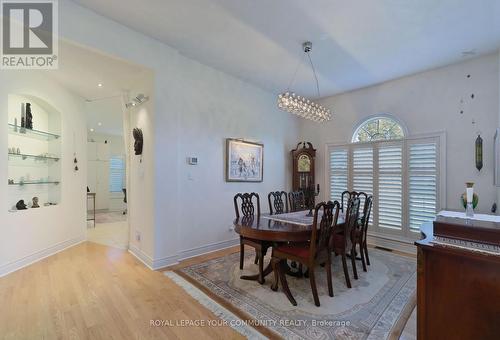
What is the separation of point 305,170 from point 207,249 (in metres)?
2.66

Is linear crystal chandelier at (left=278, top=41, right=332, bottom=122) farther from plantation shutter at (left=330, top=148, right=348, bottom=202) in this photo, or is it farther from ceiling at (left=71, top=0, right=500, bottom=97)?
plantation shutter at (left=330, top=148, right=348, bottom=202)

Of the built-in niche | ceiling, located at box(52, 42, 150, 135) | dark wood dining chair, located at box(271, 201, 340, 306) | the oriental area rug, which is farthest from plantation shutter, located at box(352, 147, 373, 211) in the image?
the built-in niche

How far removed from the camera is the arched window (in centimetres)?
434

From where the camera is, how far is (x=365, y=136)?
4.73m

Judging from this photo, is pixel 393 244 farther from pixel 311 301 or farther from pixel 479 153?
pixel 311 301

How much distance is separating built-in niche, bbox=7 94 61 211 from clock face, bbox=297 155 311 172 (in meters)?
4.59

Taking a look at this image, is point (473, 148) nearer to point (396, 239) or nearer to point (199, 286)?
point (396, 239)

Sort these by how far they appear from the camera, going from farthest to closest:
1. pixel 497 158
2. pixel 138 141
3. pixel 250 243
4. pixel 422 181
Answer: pixel 422 181 < pixel 138 141 < pixel 497 158 < pixel 250 243

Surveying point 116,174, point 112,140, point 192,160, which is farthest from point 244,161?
point 112,140

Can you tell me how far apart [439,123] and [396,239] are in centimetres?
204

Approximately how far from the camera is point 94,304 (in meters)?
2.34

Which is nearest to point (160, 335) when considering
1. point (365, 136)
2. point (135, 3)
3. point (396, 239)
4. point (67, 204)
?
point (135, 3)

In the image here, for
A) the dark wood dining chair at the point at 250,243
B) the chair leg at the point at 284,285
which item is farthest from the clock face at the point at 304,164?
the chair leg at the point at 284,285

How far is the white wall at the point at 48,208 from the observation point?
3080mm
